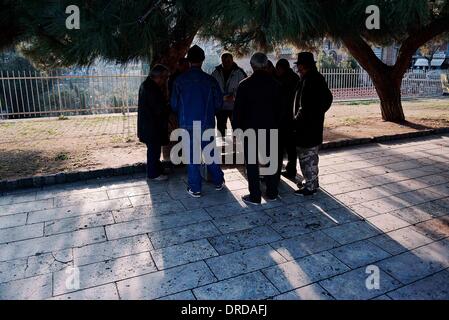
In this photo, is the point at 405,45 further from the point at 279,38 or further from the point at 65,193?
the point at 65,193

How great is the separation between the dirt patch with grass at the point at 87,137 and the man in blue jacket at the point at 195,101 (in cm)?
156

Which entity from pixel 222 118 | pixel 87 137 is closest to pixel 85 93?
pixel 87 137

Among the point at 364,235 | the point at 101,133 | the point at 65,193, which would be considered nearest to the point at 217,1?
the point at 364,235

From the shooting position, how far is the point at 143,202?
13.9 ft

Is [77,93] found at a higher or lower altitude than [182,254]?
higher

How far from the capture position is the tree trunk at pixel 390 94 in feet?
29.3

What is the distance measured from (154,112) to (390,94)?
673 cm

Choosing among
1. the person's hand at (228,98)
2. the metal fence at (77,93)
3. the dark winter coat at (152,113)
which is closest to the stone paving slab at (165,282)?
the dark winter coat at (152,113)

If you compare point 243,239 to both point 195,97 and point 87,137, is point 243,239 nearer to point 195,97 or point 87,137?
point 195,97

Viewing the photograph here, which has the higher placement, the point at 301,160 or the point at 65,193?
the point at 301,160

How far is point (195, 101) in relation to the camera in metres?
4.18

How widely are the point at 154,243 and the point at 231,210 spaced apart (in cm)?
103

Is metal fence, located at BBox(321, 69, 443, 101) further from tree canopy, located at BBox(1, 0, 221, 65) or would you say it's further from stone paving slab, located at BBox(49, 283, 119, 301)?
stone paving slab, located at BBox(49, 283, 119, 301)

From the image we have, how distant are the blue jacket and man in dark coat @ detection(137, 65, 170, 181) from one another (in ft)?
1.22
